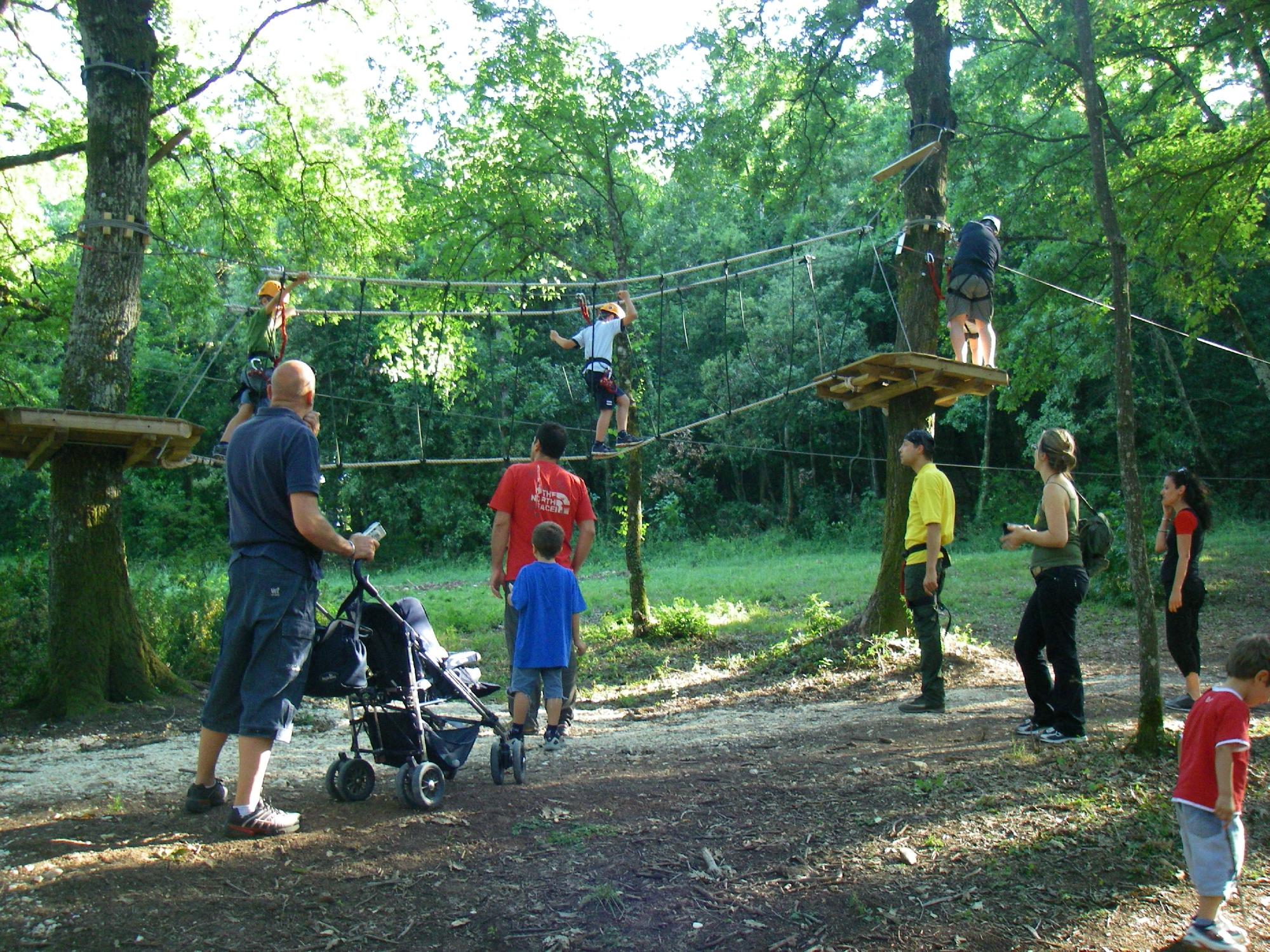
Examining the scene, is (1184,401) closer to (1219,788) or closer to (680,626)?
(680,626)

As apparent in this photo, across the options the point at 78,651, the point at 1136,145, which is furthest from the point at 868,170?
the point at 78,651

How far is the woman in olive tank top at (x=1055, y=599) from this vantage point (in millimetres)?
5500

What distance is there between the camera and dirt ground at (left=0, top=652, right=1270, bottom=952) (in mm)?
3225

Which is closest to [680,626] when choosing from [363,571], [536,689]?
[536,689]

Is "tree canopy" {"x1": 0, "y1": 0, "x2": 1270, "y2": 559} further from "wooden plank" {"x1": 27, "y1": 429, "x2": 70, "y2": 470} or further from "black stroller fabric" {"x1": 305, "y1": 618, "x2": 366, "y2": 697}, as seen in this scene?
"black stroller fabric" {"x1": 305, "y1": 618, "x2": 366, "y2": 697}

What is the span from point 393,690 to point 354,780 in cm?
49

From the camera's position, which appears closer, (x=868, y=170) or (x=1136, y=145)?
(x=1136, y=145)

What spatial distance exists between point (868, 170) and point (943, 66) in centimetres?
1884

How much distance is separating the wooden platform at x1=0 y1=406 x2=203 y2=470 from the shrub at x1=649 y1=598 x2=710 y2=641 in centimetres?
612

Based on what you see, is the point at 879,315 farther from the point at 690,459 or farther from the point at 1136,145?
the point at 1136,145

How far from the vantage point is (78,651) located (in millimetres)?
7617

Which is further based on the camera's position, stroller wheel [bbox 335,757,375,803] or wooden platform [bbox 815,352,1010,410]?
wooden platform [bbox 815,352,1010,410]

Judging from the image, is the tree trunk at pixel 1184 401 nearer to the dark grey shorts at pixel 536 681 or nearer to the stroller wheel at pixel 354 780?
the dark grey shorts at pixel 536 681

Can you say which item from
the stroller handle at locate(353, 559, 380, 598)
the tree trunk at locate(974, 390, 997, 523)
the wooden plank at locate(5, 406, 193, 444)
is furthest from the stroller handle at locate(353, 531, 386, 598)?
the tree trunk at locate(974, 390, 997, 523)
